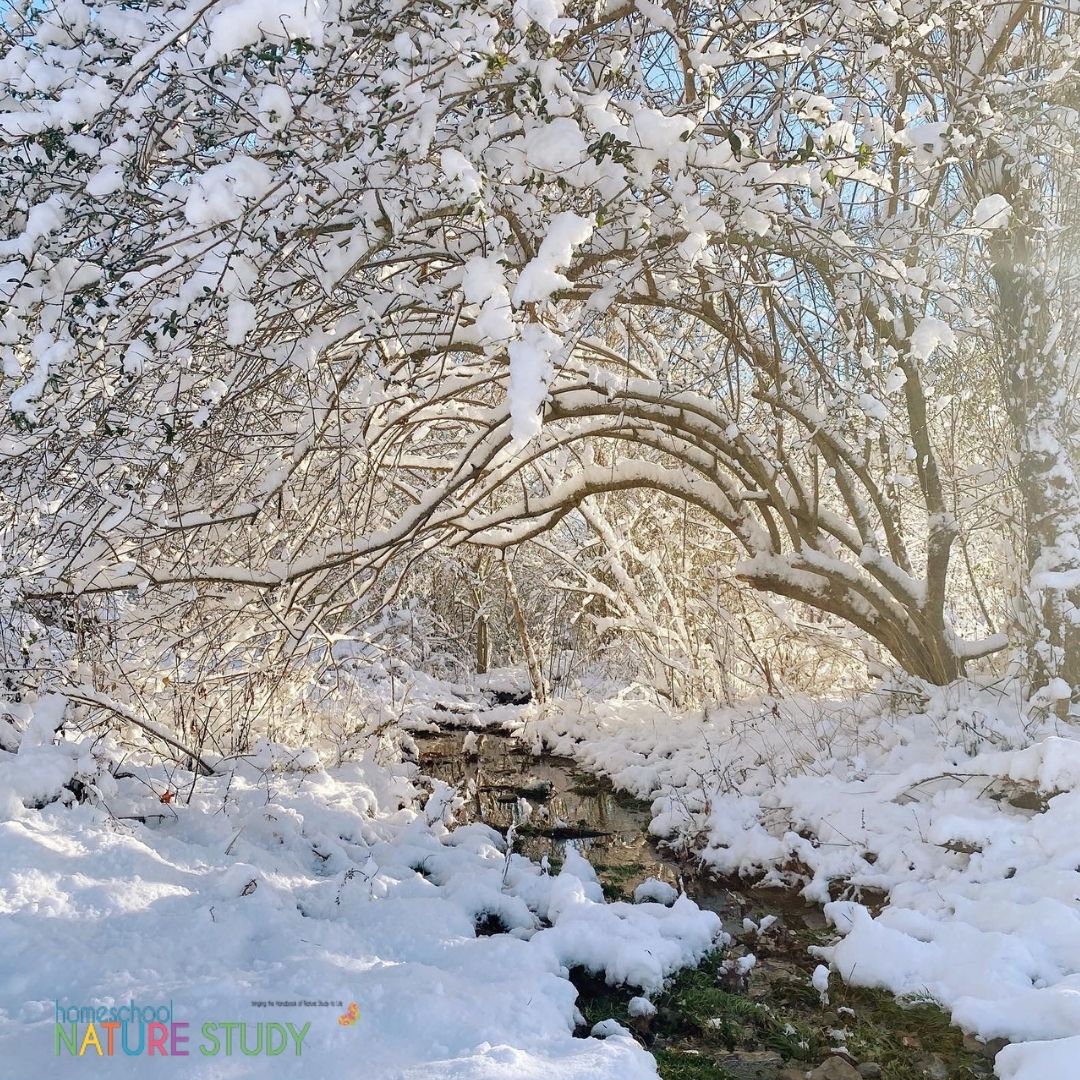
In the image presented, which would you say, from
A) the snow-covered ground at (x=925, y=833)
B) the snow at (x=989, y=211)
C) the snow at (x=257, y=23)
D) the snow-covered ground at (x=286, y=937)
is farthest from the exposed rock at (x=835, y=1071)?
the snow at (x=257, y=23)

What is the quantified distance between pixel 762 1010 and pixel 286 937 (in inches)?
87.4

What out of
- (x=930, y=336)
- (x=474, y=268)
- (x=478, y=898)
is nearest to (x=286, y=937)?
(x=478, y=898)

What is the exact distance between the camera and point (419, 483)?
32.7 ft

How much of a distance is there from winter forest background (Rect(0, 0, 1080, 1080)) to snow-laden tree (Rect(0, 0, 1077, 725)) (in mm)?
31

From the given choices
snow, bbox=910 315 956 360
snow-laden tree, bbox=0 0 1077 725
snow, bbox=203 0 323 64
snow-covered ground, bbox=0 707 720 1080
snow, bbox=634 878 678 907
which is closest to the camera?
snow, bbox=203 0 323 64

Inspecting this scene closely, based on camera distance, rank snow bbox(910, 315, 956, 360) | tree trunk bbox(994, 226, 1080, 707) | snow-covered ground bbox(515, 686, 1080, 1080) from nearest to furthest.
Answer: snow-covered ground bbox(515, 686, 1080, 1080) < snow bbox(910, 315, 956, 360) < tree trunk bbox(994, 226, 1080, 707)

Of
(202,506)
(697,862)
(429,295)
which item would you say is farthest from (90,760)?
(697,862)

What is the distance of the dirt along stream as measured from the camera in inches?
134

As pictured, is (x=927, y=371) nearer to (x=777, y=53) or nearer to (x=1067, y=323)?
(x=1067, y=323)

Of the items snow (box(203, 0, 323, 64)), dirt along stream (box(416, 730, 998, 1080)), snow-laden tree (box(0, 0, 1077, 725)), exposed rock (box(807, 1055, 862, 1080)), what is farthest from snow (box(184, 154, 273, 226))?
exposed rock (box(807, 1055, 862, 1080))

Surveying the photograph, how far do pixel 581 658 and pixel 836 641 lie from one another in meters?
5.13

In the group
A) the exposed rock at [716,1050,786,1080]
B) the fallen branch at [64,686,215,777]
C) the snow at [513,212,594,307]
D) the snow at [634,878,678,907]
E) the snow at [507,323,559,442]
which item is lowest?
the exposed rock at [716,1050,786,1080]

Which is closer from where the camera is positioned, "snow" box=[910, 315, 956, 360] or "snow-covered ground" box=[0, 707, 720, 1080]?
"snow-covered ground" box=[0, 707, 720, 1080]

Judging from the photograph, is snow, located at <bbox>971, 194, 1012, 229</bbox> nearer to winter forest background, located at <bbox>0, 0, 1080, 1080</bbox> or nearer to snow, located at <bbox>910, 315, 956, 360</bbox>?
winter forest background, located at <bbox>0, 0, 1080, 1080</bbox>
